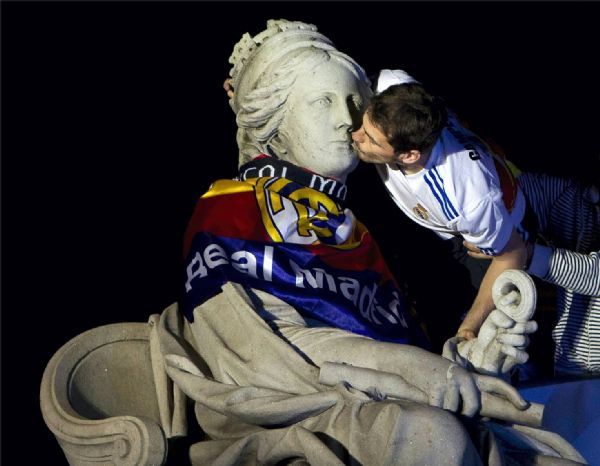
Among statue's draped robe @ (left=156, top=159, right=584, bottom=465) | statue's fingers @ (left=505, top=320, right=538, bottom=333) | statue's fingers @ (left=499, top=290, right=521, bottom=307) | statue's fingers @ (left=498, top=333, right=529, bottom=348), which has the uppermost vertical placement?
statue's fingers @ (left=499, top=290, right=521, bottom=307)

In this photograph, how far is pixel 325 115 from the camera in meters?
6.05

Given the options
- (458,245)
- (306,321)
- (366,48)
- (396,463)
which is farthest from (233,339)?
(366,48)

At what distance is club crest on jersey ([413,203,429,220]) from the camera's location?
6.20 m

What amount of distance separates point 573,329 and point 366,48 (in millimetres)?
1358

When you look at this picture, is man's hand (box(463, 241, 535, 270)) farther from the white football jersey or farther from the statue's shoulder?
the statue's shoulder

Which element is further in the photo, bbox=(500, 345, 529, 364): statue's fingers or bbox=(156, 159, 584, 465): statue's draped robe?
bbox=(500, 345, 529, 364): statue's fingers

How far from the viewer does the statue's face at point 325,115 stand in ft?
19.8

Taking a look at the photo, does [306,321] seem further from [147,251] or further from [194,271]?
[147,251]

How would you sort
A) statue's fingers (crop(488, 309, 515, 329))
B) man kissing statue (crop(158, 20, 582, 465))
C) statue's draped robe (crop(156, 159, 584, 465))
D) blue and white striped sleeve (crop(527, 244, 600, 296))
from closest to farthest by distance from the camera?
statue's draped robe (crop(156, 159, 584, 465)) → man kissing statue (crop(158, 20, 582, 465)) → statue's fingers (crop(488, 309, 515, 329)) → blue and white striped sleeve (crop(527, 244, 600, 296))

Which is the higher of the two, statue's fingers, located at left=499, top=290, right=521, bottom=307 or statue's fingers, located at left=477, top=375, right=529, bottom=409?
statue's fingers, located at left=499, top=290, right=521, bottom=307

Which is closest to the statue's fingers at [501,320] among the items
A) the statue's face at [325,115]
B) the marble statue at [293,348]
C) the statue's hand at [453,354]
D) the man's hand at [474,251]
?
the marble statue at [293,348]

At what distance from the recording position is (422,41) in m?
7.34

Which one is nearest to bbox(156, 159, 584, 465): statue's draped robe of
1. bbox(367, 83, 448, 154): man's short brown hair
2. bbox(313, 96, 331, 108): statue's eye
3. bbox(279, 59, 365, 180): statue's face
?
bbox(279, 59, 365, 180): statue's face

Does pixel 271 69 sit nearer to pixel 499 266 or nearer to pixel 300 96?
pixel 300 96
